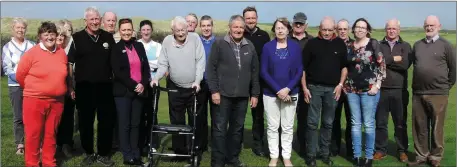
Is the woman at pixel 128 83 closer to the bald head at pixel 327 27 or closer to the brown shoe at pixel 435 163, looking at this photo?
the bald head at pixel 327 27

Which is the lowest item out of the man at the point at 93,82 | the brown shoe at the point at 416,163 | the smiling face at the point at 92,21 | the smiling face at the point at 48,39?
the brown shoe at the point at 416,163

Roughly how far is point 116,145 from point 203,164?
176cm

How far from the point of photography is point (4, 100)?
13.9 m

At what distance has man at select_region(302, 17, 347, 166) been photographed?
625 centimetres

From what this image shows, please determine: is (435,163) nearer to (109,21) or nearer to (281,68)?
(281,68)

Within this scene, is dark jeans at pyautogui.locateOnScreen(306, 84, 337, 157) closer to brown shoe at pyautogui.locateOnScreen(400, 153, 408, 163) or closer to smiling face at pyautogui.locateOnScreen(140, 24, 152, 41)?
brown shoe at pyautogui.locateOnScreen(400, 153, 408, 163)

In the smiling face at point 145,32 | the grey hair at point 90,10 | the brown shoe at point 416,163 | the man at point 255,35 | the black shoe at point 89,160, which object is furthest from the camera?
the smiling face at point 145,32

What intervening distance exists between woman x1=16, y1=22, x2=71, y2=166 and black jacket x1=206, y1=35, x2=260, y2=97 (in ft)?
6.56

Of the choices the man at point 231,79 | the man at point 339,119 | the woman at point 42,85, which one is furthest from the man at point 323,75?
the woman at point 42,85

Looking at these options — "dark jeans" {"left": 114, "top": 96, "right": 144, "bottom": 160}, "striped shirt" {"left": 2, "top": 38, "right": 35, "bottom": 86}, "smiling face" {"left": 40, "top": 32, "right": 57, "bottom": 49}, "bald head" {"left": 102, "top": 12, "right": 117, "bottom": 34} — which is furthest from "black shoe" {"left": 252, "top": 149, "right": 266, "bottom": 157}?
"striped shirt" {"left": 2, "top": 38, "right": 35, "bottom": 86}

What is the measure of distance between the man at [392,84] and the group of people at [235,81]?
18 millimetres

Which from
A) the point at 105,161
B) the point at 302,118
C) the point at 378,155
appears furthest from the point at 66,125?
the point at 378,155

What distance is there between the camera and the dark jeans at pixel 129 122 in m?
6.28

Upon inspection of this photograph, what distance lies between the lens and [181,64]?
628cm
